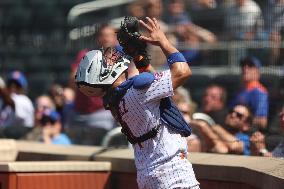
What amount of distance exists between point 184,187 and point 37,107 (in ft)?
22.0

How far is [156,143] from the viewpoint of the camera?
4.90 m

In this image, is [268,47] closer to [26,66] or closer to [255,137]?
[255,137]

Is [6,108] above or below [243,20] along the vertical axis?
below

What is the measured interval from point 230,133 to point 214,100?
4.73 ft

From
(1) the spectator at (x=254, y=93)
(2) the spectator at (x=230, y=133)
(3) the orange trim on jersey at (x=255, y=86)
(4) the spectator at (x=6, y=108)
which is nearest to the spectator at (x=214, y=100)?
(1) the spectator at (x=254, y=93)

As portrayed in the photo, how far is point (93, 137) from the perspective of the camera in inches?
362

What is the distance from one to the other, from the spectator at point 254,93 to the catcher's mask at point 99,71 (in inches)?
97.9

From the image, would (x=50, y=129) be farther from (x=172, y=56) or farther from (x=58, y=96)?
(x=172, y=56)

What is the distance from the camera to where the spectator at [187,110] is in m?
7.45

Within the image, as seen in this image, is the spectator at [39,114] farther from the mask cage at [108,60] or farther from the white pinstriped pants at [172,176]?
the white pinstriped pants at [172,176]

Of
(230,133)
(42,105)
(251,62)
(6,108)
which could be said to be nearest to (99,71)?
(230,133)

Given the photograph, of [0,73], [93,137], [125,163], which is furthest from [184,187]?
[0,73]

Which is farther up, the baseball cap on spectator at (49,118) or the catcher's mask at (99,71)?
the catcher's mask at (99,71)

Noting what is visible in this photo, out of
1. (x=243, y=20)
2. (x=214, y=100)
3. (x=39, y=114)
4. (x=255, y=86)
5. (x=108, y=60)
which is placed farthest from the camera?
(x=39, y=114)
